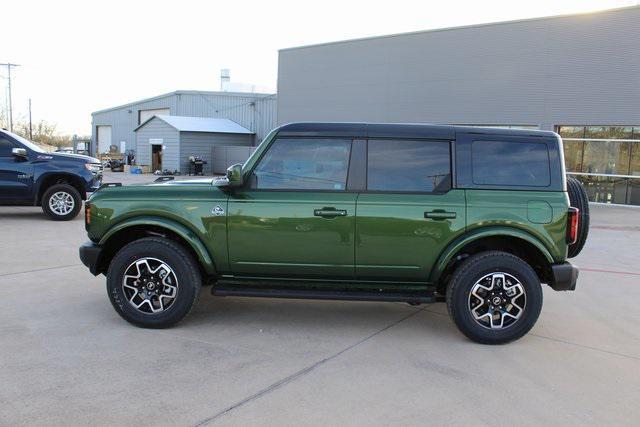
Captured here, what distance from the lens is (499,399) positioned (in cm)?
364

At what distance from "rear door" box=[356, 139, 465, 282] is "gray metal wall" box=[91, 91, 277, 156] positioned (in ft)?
94.6

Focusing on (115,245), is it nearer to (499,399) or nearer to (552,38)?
(499,399)

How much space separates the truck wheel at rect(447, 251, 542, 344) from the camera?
4.59 m

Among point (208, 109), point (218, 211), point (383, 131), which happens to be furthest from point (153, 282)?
point (208, 109)

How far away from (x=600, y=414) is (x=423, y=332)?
1.74 meters

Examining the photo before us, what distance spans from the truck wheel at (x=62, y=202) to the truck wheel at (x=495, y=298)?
30.6 ft

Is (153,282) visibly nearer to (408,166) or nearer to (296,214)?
(296,214)

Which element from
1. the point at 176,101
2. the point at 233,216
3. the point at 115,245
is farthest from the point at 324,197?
the point at 176,101

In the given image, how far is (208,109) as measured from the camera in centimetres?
3866

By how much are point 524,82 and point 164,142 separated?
21616 millimetres

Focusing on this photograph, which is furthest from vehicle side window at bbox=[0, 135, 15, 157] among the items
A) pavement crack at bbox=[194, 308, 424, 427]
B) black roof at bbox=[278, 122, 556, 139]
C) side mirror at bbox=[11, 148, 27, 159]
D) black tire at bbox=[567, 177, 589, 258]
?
black tire at bbox=[567, 177, 589, 258]

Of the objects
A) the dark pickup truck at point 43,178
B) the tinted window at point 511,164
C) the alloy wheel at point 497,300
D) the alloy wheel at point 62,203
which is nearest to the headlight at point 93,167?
the dark pickup truck at point 43,178

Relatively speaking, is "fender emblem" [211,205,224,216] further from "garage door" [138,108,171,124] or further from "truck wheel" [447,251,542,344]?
"garage door" [138,108,171,124]

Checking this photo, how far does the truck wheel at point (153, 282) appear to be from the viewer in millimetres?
4766
